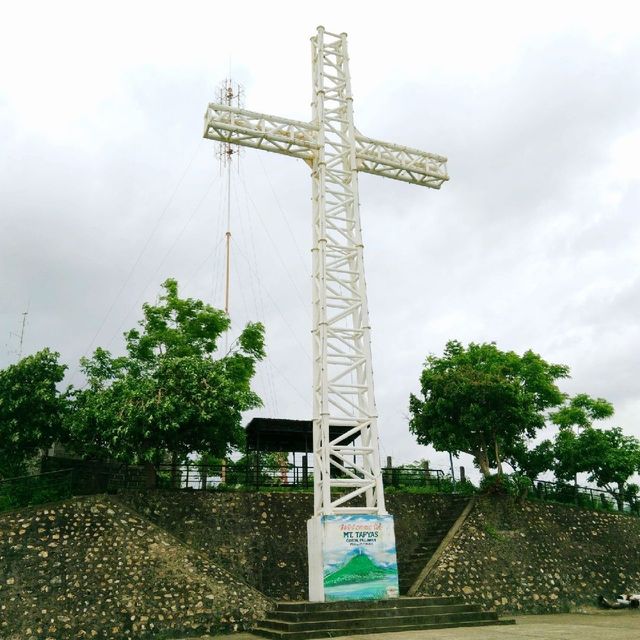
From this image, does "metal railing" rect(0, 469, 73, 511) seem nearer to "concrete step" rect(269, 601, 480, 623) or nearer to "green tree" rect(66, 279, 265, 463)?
"green tree" rect(66, 279, 265, 463)

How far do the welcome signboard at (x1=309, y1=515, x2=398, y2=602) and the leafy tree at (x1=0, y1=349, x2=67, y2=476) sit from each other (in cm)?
867

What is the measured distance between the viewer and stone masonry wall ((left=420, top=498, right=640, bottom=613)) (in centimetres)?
1758

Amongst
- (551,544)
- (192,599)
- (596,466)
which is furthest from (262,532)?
(596,466)

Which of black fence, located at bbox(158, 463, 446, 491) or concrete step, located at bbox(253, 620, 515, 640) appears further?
black fence, located at bbox(158, 463, 446, 491)

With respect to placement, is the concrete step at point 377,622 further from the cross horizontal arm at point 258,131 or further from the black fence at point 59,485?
the cross horizontal arm at point 258,131

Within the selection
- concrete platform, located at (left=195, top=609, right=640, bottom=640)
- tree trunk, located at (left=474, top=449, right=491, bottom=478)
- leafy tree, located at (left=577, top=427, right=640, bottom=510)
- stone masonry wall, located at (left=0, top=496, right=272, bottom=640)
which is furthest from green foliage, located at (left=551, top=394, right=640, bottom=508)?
stone masonry wall, located at (left=0, top=496, right=272, bottom=640)

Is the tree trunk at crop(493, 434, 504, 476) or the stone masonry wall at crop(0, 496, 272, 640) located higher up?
the tree trunk at crop(493, 434, 504, 476)

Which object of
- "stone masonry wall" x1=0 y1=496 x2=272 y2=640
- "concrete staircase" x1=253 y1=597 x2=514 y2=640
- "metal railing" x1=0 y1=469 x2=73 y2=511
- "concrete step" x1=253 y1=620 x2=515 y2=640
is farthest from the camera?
"metal railing" x1=0 y1=469 x2=73 y2=511

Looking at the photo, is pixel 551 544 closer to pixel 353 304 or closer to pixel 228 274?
pixel 353 304

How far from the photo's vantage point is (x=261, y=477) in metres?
19.3

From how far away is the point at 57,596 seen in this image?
13586 mm

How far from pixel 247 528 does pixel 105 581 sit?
406cm

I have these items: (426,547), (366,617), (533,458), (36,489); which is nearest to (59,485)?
(36,489)

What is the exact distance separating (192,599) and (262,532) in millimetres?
2935
